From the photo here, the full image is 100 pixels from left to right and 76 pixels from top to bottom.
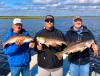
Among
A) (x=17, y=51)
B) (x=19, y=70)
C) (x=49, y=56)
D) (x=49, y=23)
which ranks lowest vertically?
(x=19, y=70)

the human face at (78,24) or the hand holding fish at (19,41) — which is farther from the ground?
the human face at (78,24)

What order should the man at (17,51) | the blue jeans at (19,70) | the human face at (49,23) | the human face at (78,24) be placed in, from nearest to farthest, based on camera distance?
the human face at (49,23) < the human face at (78,24) < the man at (17,51) < the blue jeans at (19,70)

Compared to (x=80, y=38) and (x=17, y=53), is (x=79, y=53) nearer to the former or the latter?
(x=80, y=38)

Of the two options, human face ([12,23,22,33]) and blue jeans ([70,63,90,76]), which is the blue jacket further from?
blue jeans ([70,63,90,76])

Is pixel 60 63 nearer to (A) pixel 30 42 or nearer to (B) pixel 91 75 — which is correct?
(A) pixel 30 42

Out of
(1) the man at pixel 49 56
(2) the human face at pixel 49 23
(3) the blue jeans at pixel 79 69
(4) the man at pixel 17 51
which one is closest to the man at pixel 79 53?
(3) the blue jeans at pixel 79 69

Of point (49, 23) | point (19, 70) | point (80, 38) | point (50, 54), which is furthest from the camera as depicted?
point (19, 70)

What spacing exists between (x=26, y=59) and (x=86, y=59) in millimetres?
1582

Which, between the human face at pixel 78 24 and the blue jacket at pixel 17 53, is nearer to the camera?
the human face at pixel 78 24

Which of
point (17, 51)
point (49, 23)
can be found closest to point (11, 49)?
point (17, 51)

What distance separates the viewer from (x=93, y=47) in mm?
6801

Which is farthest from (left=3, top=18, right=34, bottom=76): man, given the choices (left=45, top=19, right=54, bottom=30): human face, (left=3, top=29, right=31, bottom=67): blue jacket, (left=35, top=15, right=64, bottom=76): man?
(left=45, top=19, right=54, bottom=30): human face

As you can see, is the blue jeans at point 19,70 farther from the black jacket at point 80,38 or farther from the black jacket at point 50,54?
the black jacket at point 80,38

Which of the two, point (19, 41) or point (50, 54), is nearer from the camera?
point (50, 54)
